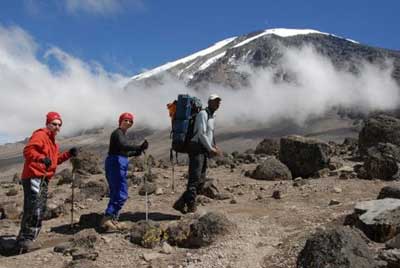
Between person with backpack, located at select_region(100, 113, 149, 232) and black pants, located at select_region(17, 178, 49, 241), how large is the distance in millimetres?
1268

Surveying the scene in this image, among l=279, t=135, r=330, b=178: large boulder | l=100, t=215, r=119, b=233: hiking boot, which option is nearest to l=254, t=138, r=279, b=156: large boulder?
l=279, t=135, r=330, b=178: large boulder

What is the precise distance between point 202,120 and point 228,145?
129m

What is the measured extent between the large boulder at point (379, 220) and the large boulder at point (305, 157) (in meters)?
7.96

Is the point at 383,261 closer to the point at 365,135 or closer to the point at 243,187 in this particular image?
the point at 243,187

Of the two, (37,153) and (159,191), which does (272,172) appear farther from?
(37,153)

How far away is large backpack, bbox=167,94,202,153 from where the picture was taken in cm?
1067

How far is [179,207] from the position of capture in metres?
11.0

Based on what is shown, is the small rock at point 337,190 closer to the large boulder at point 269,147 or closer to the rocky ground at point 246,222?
the rocky ground at point 246,222

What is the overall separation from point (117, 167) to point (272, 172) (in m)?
6.95

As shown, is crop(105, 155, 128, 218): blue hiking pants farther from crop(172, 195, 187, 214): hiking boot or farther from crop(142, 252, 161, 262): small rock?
crop(142, 252, 161, 262): small rock

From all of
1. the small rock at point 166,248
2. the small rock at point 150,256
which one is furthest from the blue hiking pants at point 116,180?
the small rock at point 150,256

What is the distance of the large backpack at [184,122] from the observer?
10.7m

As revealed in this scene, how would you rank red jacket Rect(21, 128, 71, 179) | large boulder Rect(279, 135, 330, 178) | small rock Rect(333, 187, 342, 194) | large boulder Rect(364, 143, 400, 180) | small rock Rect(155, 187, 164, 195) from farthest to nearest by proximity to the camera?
large boulder Rect(279, 135, 330, 178) < small rock Rect(155, 187, 164, 195) < large boulder Rect(364, 143, 400, 180) < small rock Rect(333, 187, 342, 194) < red jacket Rect(21, 128, 71, 179)

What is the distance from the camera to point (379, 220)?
820 centimetres
